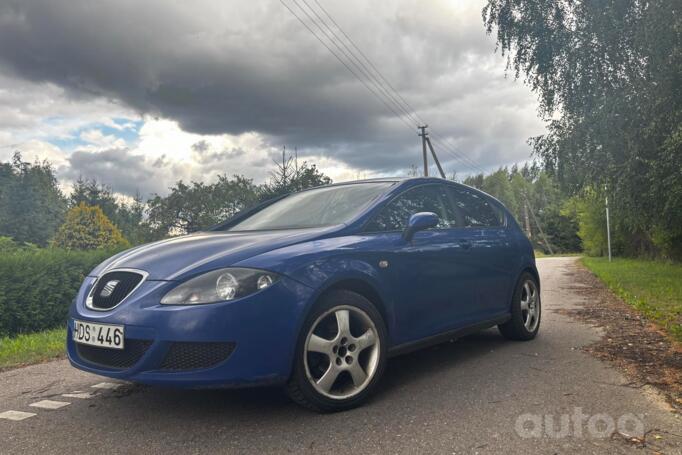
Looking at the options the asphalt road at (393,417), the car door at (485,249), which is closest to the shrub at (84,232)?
the car door at (485,249)

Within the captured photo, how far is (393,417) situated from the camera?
3260mm

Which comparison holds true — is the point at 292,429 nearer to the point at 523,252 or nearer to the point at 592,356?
the point at 592,356

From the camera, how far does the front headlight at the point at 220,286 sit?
119 inches

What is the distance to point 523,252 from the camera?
571cm

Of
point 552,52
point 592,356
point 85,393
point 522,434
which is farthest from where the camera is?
point 552,52

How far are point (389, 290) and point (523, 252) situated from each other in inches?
99.0

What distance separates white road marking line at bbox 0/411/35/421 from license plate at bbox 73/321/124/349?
24.7 inches

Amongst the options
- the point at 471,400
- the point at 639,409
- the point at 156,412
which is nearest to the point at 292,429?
the point at 156,412

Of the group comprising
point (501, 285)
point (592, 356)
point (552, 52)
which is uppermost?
point (552, 52)

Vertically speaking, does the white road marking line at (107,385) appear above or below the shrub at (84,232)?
below

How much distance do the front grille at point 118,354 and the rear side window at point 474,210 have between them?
9.51 feet

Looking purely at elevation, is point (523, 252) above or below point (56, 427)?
above

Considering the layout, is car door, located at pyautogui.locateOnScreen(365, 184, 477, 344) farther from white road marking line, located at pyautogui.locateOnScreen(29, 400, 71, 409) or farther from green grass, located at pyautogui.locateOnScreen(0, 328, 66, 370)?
green grass, located at pyautogui.locateOnScreen(0, 328, 66, 370)

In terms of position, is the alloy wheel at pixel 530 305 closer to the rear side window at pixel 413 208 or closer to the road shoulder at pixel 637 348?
the road shoulder at pixel 637 348
